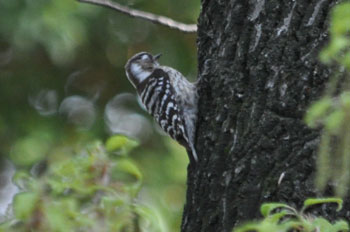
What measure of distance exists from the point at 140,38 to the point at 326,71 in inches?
236

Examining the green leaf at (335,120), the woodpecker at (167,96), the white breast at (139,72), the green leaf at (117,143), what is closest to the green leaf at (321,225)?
the green leaf at (335,120)

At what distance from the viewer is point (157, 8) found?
915 cm

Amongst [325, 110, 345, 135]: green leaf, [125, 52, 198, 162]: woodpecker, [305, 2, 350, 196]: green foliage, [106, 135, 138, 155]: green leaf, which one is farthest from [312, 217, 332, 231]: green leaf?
[125, 52, 198, 162]: woodpecker

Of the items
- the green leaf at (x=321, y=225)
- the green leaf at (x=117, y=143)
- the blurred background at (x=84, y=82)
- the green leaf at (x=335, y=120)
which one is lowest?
the blurred background at (x=84, y=82)

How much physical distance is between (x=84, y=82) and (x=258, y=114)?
5909 millimetres

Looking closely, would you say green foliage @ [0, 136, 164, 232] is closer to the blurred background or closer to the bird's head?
the bird's head

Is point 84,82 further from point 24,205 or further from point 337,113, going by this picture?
point 337,113

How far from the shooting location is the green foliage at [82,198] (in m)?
2.46

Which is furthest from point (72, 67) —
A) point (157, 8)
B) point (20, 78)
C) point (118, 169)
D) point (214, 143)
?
point (118, 169)

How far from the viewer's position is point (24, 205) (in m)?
2.42

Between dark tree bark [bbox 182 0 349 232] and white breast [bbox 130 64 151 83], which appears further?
white breast [bbox 130 64 151 83]

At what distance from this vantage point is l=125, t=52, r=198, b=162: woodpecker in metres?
4.90

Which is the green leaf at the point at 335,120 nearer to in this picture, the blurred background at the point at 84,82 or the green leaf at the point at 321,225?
the green leaf at the point at 321,225

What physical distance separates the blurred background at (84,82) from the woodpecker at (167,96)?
162 centimetres
